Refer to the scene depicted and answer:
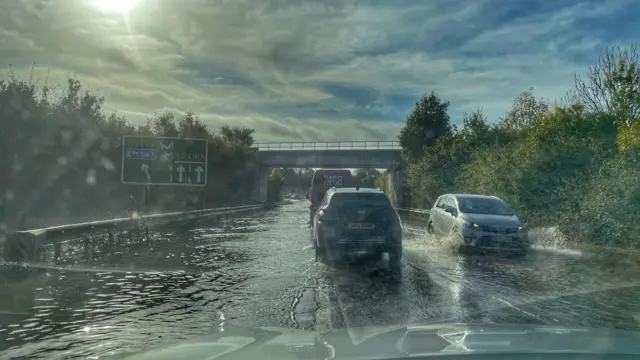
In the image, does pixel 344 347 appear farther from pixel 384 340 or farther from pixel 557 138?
pixel 557 138

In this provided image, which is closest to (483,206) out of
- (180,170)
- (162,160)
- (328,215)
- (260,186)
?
(328,215)

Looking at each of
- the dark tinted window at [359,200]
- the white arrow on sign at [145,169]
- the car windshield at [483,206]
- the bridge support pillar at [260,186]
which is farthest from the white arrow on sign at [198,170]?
the bridge support pillar at [260,186]

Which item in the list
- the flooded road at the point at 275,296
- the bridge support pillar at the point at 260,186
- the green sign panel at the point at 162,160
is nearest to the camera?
the flooded road at the point at 275,296

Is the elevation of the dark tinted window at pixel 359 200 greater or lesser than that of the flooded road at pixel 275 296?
greater

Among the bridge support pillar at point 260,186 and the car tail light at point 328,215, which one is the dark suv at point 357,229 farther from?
the bridge support pillar at point 260,186

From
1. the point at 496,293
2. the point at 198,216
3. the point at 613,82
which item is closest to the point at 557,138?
the point at 613,82

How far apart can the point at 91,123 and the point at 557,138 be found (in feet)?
84.7

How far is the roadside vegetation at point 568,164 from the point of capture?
18.8 m

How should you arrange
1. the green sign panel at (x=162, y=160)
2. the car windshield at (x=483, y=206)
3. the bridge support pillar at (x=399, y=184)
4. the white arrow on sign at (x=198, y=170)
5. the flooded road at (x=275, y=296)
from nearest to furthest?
the flooded road at (x=275, y=296) → the car windshield at (x=483, y=206) → the green sign panel at (x=162, y=160) → the white arrow on sign at (x=198, y=170) → the bridge support pillar at (x=399, y=184)

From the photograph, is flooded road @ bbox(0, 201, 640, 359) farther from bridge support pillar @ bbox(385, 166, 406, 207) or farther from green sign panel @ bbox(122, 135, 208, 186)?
bridge support pillar @ bbox(385, 166, 406, 207)

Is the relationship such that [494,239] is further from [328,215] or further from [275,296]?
[275,296]

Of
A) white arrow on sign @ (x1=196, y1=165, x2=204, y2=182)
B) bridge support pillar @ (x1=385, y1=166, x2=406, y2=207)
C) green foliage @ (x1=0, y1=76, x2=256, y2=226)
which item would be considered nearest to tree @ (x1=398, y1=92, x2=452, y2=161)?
bridge support pillar @ (x1=385, y1=166, x2=406, y2=207)

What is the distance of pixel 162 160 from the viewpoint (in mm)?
26750

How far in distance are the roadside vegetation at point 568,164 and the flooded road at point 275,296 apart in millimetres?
3885
